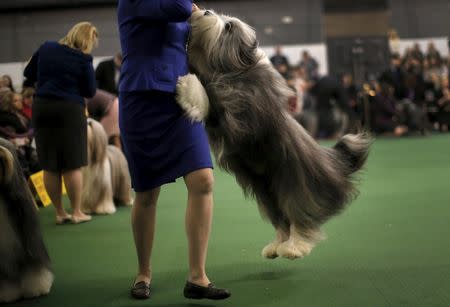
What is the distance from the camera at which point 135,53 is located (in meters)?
2.63

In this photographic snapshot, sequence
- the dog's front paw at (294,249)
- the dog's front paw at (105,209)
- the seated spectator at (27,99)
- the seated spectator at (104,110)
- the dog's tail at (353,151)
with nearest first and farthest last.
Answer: the dog's front paw at (294,249)
the dog's tail at (353,151)
the dog's front paw at (105,209)
the seated spectator at (27,99)
the seated spectator at (104,110)

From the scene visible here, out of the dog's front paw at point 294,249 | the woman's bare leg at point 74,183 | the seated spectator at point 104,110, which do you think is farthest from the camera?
the seated spectator at point 104,110

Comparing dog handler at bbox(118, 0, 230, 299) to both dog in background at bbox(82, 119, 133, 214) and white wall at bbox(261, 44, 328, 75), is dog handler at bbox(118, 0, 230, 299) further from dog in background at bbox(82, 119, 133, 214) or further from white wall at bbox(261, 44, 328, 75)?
white wall at bbox(261, 44, 328, 75)

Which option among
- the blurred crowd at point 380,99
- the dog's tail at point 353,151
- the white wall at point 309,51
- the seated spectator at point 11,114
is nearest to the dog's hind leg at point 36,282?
the dog's tail at point 353,151

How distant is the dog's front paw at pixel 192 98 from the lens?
8.39ft

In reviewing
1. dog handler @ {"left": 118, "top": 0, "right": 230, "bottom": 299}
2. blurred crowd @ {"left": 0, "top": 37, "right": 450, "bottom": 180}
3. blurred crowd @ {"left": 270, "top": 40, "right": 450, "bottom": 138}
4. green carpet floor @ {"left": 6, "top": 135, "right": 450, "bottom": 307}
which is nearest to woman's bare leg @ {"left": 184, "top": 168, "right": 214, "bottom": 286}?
dog handler @ {"left": 118, "top": 0, "right": 230, "bottom": 299}

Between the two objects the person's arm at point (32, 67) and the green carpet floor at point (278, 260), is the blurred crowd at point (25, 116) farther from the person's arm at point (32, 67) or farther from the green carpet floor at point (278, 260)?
the green carpet floor at point (278, 260)

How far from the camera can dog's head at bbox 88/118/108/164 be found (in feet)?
17.0

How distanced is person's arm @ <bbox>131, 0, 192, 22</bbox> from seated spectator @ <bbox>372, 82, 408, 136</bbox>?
33.0ft

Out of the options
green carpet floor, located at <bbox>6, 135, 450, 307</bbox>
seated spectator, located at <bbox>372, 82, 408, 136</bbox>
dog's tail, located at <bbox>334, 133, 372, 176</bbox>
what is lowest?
seated spectator, located at <bbox>372, 82, 408, 136</bbox>

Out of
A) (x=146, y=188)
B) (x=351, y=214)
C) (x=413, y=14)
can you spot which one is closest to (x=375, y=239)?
(x=351, y=214)

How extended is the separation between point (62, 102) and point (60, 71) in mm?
224

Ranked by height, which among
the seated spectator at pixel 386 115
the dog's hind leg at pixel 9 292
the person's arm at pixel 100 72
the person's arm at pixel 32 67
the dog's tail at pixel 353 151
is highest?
the person's arm at pixel 32 67

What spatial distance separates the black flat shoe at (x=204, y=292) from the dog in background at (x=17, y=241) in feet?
2.33
